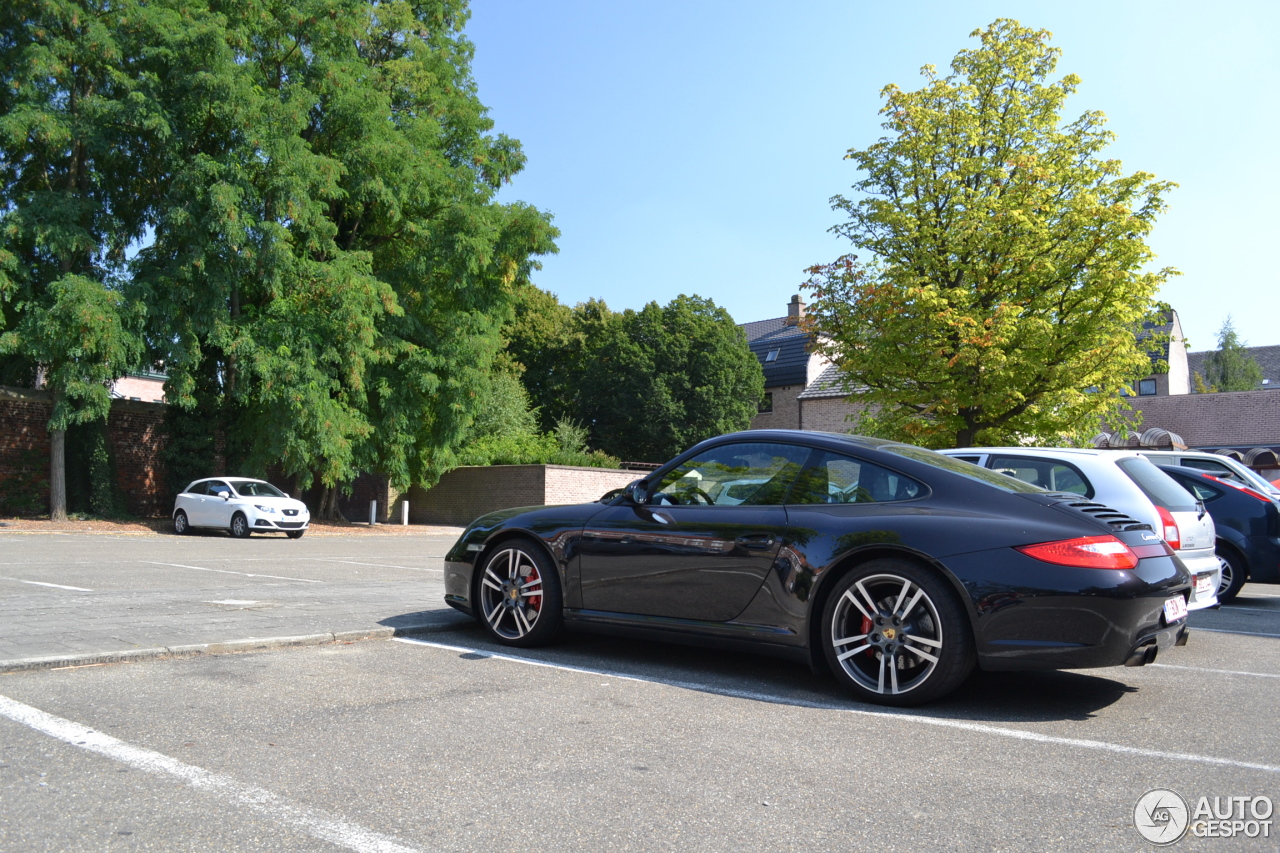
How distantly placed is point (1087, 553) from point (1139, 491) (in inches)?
121

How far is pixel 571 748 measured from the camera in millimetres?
3756

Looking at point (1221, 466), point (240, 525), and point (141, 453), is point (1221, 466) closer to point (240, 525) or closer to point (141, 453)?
point (240, 525)

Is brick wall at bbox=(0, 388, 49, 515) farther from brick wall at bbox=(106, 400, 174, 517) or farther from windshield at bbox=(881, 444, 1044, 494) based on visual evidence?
windshield at bbox=(881, 444, 1044, 494)

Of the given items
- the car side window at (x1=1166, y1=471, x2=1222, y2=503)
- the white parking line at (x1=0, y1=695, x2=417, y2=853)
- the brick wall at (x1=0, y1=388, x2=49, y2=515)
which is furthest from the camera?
the brick wall at (x1=0, y1=388, x2=49, y2=515)

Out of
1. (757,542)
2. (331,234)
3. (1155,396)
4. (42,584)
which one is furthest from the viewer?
(1155,396)

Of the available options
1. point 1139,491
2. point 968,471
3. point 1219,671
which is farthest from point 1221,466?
point 968,471

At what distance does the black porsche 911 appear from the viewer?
4.35 meters

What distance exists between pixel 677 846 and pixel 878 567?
228cm

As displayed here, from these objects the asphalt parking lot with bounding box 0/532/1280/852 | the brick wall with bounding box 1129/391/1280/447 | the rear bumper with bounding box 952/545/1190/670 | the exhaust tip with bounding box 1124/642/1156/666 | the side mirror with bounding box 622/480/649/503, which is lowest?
the asphalt parking lot with bounding box 0/532/1280/852

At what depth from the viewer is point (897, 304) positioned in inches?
738

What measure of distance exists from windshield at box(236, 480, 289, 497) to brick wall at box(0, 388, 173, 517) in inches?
230

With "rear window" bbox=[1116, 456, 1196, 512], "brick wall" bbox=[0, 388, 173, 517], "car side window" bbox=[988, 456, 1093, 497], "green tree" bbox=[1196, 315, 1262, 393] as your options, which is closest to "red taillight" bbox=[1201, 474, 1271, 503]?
"rear window" bbox=[1116, 456, 1196, 512]

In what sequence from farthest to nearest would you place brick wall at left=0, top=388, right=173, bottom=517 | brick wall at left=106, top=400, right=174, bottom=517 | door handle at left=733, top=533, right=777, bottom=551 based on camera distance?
brick wall at left=106, top=400, right=174, bottom=517 < brick wall at left=0, top=388, right=173, bottom=517 < door handle at left=733, top=533, right=777, bottom=551

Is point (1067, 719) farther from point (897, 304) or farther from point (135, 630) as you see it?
point (897, 304)
